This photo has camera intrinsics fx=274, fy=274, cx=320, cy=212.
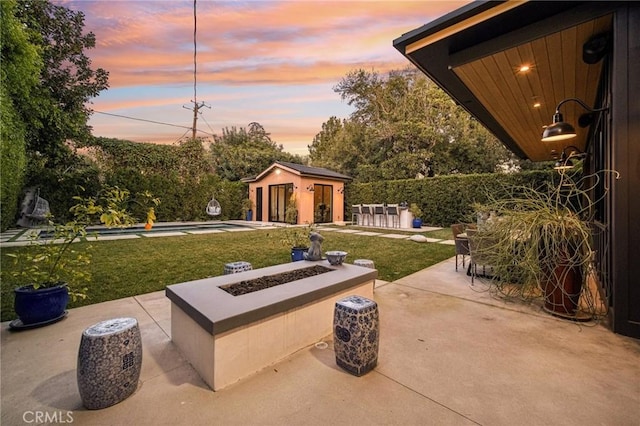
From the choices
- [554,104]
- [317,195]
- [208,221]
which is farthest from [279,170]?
[554,104]

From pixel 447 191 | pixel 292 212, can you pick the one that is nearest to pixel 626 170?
pixel 447 191

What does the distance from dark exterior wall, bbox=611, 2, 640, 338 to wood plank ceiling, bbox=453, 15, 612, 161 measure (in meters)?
0.33

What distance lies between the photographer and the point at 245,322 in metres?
1.92

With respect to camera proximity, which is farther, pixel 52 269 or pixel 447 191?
pixel 447 191

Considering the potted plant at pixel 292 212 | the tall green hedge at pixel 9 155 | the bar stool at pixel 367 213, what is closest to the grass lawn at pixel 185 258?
the tall green hedge at pixel 9 155

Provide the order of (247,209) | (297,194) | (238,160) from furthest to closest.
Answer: (238,160)
(247,209)
(297,194)

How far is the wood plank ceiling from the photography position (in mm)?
3088

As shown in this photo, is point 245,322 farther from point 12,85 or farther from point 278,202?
point 278,202

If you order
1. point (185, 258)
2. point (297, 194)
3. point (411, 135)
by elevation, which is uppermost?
point (411, 135)

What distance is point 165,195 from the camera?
14.1 meters

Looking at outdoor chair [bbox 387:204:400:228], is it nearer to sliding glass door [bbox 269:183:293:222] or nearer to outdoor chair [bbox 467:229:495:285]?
sliding glass door [bbox 269:183:293:222]

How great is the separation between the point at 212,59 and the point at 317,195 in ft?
26.3

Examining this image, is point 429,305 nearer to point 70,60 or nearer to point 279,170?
point 279,170

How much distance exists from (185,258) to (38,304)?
3.09 m
